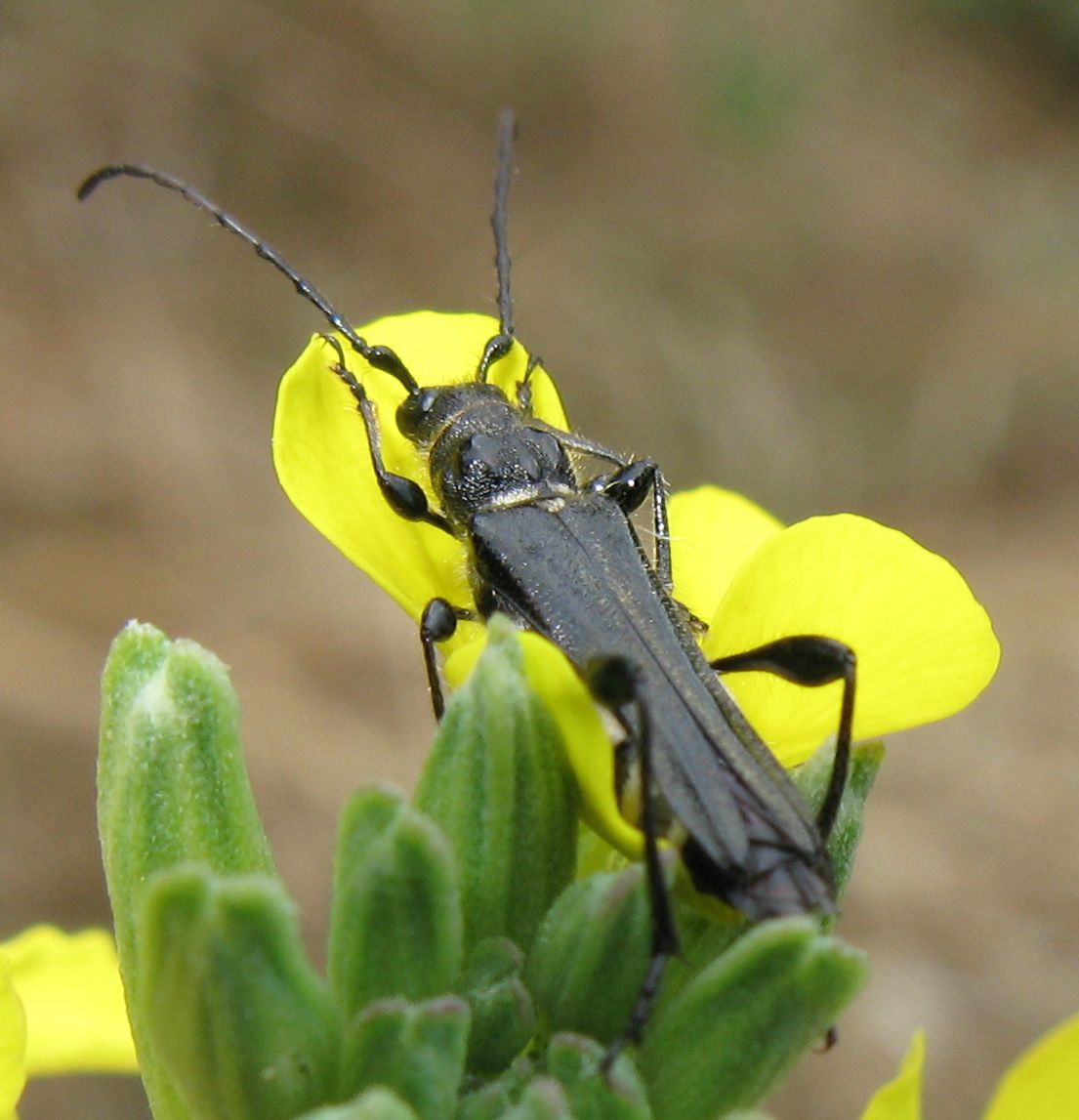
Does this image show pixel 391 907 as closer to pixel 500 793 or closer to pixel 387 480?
pixel 500 793

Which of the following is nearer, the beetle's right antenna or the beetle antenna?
Answer: the beetle's right antenna

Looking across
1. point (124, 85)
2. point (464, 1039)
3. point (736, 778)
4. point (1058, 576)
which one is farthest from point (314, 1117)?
point (124, 85)

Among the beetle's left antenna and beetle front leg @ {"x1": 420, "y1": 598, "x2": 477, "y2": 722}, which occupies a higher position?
the beetle's left antenna

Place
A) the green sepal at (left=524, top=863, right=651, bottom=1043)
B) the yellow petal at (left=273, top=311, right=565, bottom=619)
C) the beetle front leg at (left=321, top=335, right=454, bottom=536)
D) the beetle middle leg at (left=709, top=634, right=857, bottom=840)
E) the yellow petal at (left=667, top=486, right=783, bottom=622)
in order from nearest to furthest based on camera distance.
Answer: the green sepal at (left=524, top=863, right=651, bottom=1043), the beetle middle leg at (left=709, top=634, right=857, bottom=840), the yellow petal at (left=273, top=311, right=565, bottom=619), the beetle front leg at (left=321, top=335, right=454, bottom=536), the yellow petal at (left=667, top=486, right=783, bottom=622)

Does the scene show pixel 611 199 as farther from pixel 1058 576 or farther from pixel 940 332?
pixel 1058 576

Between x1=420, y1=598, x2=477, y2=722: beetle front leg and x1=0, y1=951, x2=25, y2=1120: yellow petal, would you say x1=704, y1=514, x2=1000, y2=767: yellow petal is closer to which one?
x1=420, y1=598, x2=477, y2=722: beetle front leg

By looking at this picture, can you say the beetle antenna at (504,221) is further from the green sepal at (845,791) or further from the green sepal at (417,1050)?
the green sepal at (417,1050)

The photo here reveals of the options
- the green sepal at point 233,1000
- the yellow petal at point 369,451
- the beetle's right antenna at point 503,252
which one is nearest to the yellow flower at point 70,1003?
the green sepal at point 233,1000

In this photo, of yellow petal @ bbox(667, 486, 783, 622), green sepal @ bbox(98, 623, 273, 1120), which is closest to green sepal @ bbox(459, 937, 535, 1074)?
green sepal @ bbox(98, 623, 273, 1120)
